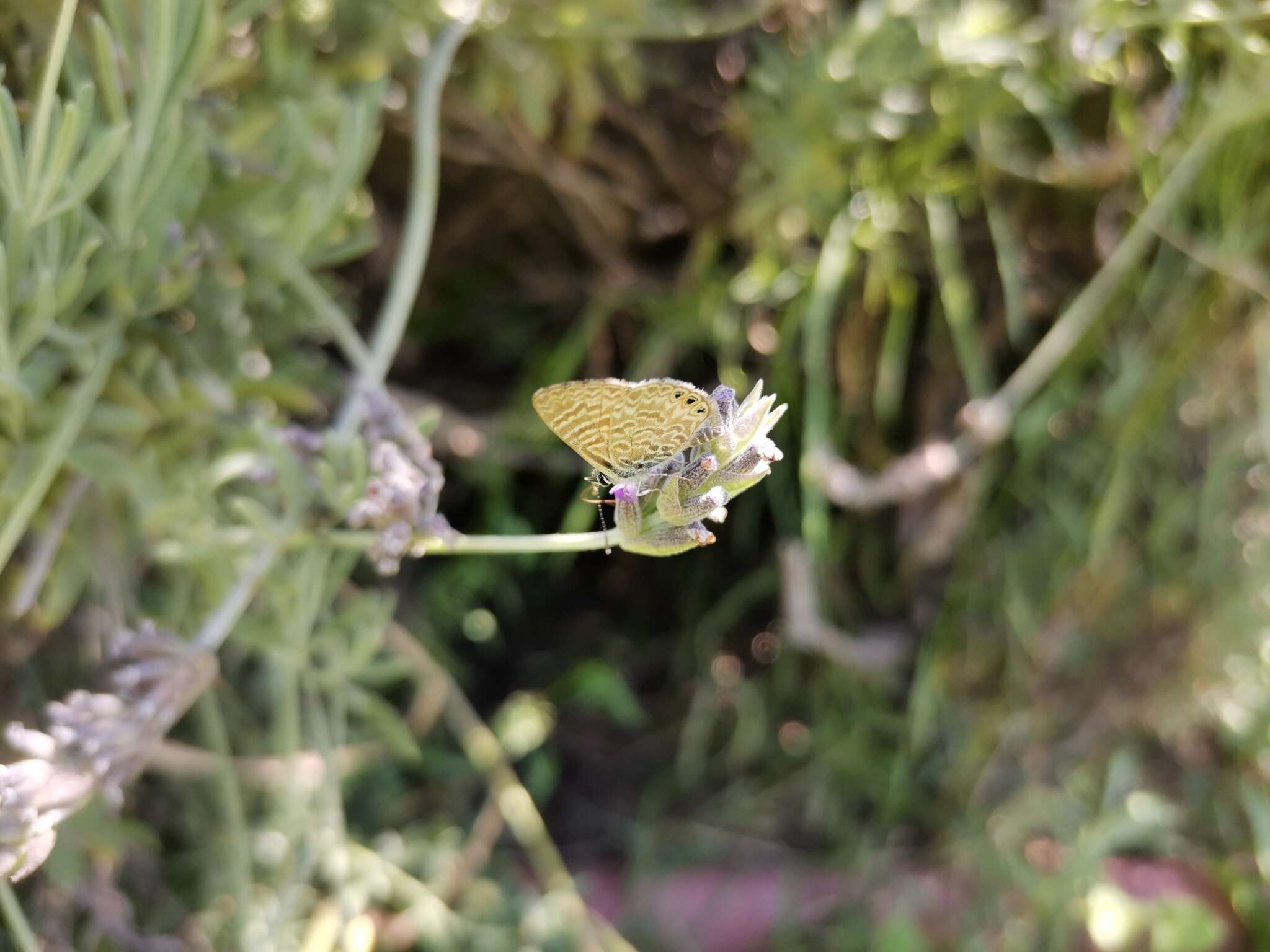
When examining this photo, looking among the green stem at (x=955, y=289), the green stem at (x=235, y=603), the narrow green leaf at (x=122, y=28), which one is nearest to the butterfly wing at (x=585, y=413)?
the green stem at (x=235, y=603)

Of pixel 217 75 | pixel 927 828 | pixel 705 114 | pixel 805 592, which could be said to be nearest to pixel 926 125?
pixel 705 114

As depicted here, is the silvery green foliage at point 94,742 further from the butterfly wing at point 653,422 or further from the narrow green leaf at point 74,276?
the butterfly wing at point 653,422

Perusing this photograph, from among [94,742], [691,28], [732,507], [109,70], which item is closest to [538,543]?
[94,742]

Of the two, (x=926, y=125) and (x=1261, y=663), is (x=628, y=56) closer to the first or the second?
(x=926, y=125)

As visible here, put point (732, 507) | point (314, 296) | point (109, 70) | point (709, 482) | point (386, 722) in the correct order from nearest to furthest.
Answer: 1. point (709, 482)
2. point (109, 70)
3. point (314, 296)
4. point (386, 722)
5. point (732, 507)

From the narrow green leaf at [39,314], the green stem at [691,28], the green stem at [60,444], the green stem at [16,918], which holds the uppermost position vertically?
the green stem at [691,28]

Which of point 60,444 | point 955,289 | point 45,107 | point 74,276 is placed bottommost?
point 955,289

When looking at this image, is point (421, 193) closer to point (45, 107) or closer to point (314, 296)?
point (314, 296)

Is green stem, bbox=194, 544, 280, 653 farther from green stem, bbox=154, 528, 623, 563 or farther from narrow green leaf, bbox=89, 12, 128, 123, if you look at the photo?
narrow green leaf, bbox=89, 12, 128, 123
